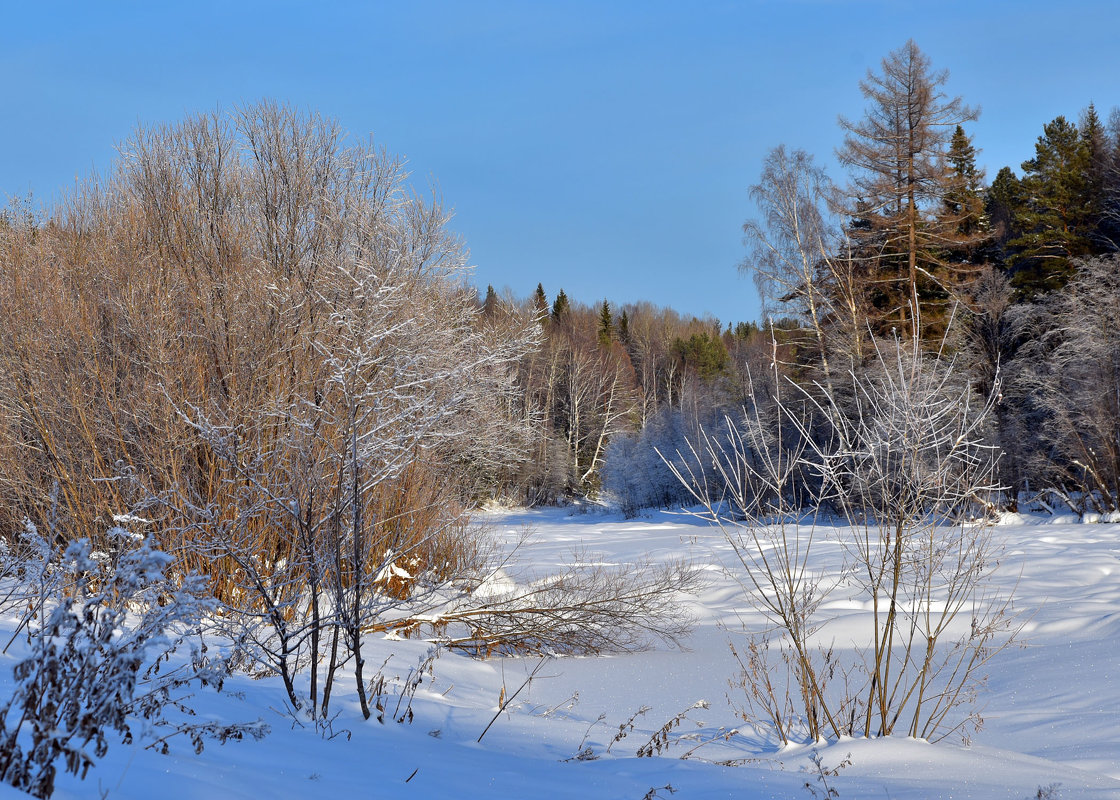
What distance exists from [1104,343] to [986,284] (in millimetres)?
4636

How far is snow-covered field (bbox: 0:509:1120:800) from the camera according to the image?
9.11ft

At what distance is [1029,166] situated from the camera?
81.4 feet

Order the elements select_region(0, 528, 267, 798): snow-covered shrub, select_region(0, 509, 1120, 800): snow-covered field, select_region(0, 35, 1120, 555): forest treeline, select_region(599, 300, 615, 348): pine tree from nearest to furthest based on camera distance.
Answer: select_region(0, 528, 267, 798): snow-covered shrub < select_region(0, 509, 1120, 800): snow-covered field < select_region(0, 35, 1120, 555): forest treeline < select_region(599, 300, 615, 348): pine tree

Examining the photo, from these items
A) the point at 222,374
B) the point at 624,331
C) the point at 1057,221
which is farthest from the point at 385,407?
the point at 624,331

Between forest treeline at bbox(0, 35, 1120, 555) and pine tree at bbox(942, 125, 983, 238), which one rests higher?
pine tree at bbox(942, 125, 983, 238)

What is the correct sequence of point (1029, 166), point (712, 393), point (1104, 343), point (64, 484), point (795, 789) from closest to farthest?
point (795, 789) → point (64, 484) → point (1104, 343) → point (1029, 166) → point (712, 393)

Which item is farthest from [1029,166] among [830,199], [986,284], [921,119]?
[830,199]

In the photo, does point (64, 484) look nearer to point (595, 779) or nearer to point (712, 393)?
point (595, 779)

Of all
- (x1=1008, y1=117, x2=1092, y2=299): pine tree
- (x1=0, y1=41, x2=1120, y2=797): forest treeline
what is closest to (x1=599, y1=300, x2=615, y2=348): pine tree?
(x1=0, y1=41, x2=1120, y2=797): forest treeline

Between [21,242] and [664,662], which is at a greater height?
[21,242]

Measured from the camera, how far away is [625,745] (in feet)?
15.3

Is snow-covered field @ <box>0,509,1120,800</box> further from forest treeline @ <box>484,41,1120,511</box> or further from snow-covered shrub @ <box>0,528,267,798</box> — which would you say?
forest treeline @ <box>484,41,1120,511</box>

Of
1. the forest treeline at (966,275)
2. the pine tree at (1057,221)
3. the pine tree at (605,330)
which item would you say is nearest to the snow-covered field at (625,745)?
the forest treeline at (966,275)

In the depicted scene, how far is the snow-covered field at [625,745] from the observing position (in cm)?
278
